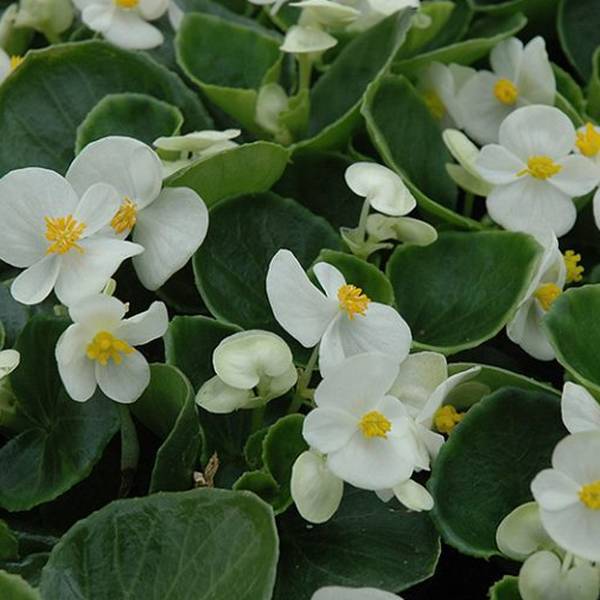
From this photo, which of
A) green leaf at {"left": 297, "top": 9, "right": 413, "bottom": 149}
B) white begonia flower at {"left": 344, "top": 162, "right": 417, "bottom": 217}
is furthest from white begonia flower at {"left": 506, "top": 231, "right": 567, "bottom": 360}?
green leaf at {"left": 297, "top": 9, "right": 413, "bottom": 149}

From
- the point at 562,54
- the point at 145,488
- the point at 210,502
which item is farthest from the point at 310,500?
the point at 562,54

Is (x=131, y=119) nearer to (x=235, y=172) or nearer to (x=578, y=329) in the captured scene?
(x=235, y=172)

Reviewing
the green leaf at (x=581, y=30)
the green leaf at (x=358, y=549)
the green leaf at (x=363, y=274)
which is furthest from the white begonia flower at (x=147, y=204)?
the green leaf at (x=581, y=30)

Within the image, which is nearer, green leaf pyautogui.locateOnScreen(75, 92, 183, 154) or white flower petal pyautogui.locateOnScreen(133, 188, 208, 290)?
white flower petal pyautogui.locateOnScreen(133, 188, 208, 290)

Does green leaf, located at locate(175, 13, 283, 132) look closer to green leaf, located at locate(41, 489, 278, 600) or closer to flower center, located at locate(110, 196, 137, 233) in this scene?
flower center, located at locate(110, 196, 137, 233)

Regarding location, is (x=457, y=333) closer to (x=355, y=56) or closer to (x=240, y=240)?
(x=240, y=240)

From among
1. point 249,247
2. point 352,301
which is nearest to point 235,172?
point 249,247

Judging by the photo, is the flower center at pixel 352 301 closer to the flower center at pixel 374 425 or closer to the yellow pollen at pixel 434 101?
the flower center at pixel 374 425
